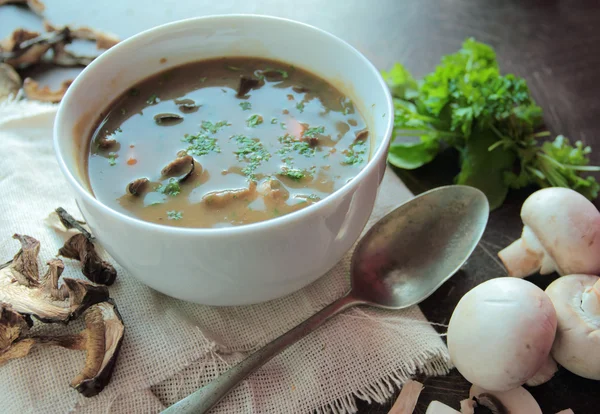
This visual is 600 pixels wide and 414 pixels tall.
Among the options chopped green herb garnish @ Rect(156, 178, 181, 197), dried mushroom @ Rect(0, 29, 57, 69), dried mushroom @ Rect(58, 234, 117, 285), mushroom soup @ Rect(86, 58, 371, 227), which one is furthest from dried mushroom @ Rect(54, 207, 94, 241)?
dried mushroom @ Rect(0, 29, 57, 69)

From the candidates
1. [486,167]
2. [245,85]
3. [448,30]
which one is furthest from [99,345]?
[448,30]

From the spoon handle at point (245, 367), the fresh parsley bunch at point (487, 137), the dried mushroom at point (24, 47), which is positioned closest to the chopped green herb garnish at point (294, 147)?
the spoon handle at point (245, 367)

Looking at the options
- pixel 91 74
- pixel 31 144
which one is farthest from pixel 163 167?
pixel 31 144

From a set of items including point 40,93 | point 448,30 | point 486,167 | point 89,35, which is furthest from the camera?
point 448,30

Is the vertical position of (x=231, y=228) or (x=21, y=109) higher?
(x=231, y=228)

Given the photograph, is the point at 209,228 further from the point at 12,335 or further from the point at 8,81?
the point at 8,81
